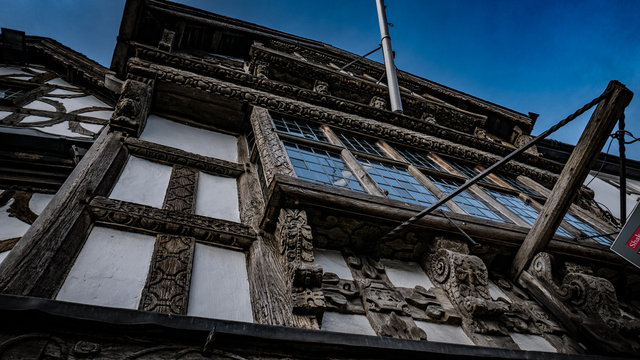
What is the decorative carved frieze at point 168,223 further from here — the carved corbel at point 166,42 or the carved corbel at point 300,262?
the carved corbel at point 166,42

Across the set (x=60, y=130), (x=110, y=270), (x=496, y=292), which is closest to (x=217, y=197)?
(x=110, y=270)

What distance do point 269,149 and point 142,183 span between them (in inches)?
56.0

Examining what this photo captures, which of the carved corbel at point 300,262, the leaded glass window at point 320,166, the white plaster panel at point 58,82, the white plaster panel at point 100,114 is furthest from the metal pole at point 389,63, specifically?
the white plaster panel at point 58,82

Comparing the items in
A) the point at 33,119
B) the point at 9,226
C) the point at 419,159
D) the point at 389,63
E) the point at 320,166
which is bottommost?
the point at 9,226

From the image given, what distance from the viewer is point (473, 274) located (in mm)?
3270

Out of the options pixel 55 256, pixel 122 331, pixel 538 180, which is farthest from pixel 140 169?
pixel 538 180

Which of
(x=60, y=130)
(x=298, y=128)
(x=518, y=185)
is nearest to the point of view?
(x=60, y=130)

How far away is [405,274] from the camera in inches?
140

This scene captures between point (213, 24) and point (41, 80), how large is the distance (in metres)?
4.34

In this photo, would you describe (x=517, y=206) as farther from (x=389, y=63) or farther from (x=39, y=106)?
(x=39, y=106)

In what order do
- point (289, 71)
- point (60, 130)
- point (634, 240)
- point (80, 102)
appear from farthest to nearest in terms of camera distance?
point (289, 71)
point (80, 102)
point (60, 130)
point (634, 240)

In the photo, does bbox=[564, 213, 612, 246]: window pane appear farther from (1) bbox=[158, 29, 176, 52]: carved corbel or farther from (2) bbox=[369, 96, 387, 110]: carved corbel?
(1) bbox=[158, 29, 176, 52]: carved corbel

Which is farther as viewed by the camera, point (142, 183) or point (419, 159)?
point (419, 159)

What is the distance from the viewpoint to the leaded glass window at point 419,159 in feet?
19.3
